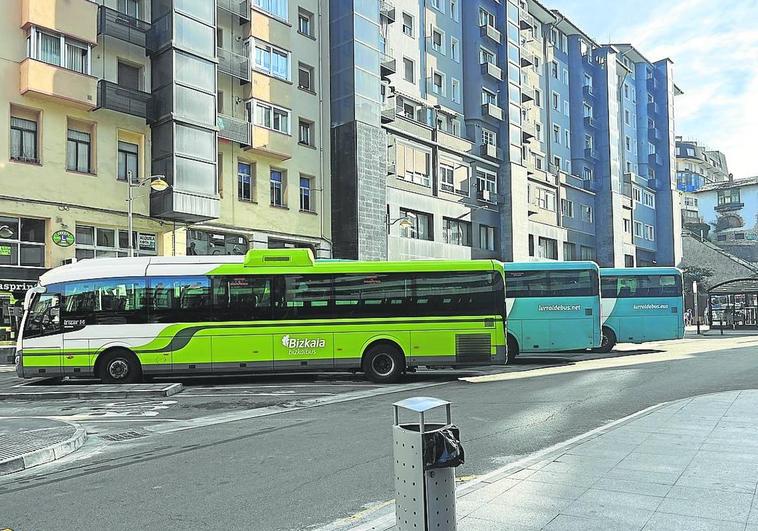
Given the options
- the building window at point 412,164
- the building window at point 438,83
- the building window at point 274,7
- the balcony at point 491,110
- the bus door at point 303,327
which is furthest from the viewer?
the balcony at point 491,110

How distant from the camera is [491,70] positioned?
4850 centimetres

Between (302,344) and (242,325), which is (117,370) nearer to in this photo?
(242,325)

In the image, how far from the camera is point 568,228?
2336 inches

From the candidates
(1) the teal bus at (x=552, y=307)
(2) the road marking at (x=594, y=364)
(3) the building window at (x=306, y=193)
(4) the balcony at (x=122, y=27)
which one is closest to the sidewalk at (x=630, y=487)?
(2) the road marking at (x=594, y=364)

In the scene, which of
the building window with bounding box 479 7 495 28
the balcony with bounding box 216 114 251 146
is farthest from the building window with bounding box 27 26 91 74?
the building window with bounding box 479 7 495 28

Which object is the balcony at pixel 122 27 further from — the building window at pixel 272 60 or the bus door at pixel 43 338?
the bus door at pixel 43 338

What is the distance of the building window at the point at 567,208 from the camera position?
59125 mm

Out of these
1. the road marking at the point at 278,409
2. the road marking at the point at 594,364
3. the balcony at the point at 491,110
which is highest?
the balcony at the point at 491,110

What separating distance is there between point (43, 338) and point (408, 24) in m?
33.3

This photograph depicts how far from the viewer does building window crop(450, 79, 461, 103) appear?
47.6m

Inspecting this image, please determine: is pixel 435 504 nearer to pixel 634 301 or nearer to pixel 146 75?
pixel 634 301

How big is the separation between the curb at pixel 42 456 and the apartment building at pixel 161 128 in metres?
18.2

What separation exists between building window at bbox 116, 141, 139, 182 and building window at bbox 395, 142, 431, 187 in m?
16.0

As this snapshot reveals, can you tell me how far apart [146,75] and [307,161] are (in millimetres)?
9532
